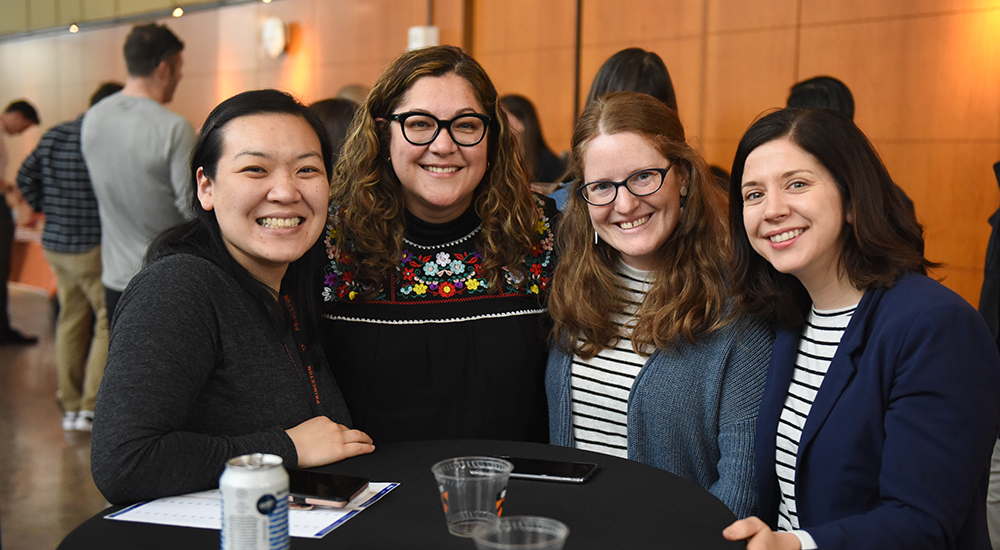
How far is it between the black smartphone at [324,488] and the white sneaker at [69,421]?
4.11m

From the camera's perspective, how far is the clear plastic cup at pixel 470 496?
1.28 m

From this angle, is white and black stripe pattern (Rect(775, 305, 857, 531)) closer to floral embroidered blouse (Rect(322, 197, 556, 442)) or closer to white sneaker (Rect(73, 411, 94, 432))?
floral embroidered blouse (Rect(322, 197, 556, 442))

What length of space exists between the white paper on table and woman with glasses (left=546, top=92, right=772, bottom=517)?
0.80m

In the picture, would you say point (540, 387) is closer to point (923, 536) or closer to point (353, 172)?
point (353, 172)

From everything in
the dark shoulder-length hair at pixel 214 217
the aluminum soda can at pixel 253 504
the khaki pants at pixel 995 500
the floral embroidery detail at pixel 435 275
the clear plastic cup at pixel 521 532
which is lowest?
the khaki pants at pixel 995 500

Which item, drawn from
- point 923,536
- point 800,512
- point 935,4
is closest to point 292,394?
point 800,512

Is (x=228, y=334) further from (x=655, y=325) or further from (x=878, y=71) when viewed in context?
(x=878, y=71)

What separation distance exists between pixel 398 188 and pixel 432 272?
0.25m

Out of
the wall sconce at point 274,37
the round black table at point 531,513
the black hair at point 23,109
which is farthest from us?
the wall sconce at point 274,37

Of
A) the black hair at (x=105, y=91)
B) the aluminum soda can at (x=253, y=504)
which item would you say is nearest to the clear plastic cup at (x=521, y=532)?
the aluminum soda can at (x=253, y=504)

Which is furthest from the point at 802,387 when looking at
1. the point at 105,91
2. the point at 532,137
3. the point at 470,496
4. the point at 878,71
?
the point at 105,91

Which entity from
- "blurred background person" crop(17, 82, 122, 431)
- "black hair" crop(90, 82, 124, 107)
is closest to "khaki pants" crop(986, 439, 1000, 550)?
"blurred background person" crop(17, 82, 122, 431)

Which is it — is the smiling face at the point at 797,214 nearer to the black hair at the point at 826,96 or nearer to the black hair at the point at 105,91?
the black hair at the point at 826,96

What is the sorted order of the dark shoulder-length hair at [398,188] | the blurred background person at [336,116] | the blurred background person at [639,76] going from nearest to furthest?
the dark shoulder-length hair at [398,188]
the blurred background person at [639,76]
the blurred background person at [336,116]
